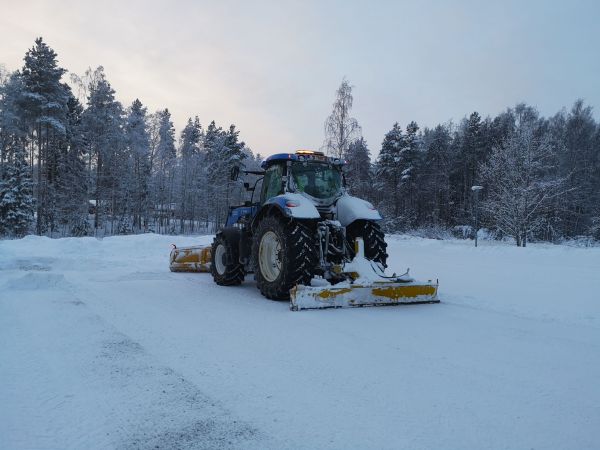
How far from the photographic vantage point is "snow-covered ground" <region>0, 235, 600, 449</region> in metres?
2.23

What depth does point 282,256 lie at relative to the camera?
6.17 m

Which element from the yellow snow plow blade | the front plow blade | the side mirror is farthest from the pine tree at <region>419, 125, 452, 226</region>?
the front plow blade

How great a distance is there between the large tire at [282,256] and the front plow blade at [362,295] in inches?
20.9

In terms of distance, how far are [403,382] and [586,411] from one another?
1.09 m

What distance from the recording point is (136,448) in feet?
6.73

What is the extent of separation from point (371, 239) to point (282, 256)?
164 centimetres

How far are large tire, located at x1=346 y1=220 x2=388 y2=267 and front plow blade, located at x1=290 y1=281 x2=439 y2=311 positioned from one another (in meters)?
0.85

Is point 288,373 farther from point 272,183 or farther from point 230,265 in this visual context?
point 230,265

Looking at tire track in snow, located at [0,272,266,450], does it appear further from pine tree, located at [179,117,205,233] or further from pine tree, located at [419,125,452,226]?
pine tree, located at [179,117,205,233]

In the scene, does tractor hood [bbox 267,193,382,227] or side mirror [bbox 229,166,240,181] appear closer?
tractor hood [bbox 267,193,382,227]

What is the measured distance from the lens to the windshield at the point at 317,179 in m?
7.21

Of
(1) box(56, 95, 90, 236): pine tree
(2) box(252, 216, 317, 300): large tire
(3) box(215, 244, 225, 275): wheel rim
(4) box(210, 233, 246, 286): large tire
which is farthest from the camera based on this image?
(1) box(56, 95, 90, 236): pine tree

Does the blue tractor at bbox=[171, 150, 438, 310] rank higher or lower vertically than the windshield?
lower

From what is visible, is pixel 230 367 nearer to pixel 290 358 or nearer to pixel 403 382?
pixel 290 358
